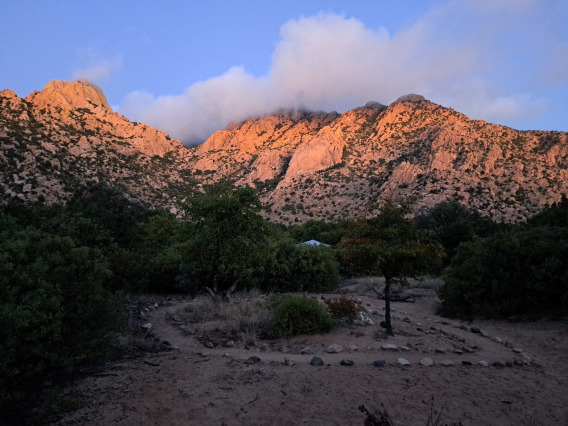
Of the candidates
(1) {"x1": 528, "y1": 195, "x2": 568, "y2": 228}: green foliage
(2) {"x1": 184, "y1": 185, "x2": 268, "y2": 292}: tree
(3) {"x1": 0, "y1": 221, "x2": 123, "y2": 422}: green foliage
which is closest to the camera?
(3) {"x1": 0, "y1": 221, "x2": 123, "y2": 422}: green foliage

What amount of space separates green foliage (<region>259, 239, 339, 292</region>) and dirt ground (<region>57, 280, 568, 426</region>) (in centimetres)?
596

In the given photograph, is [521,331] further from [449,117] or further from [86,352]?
[449,117]

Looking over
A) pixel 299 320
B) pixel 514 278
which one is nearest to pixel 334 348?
pixel 299 320

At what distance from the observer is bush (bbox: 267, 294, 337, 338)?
8492 mm

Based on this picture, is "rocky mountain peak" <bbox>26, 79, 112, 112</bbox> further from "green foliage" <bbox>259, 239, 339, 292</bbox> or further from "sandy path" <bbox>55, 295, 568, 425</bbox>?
"sandy path" <bbox>55, 295, 568, 425</bbox>

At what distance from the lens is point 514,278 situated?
11.1 metres

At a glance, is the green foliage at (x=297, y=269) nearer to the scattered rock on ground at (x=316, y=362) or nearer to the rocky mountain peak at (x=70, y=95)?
the scattered rock on ground at (x=316, y=362)

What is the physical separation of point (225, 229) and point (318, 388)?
6885mm

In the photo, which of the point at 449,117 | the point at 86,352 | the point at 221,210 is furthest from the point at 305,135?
the point at 86,352

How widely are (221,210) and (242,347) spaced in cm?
496

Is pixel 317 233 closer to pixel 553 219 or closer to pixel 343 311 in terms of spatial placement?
pixel 553 219

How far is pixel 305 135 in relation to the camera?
79.8m

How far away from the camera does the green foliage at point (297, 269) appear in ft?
49.3

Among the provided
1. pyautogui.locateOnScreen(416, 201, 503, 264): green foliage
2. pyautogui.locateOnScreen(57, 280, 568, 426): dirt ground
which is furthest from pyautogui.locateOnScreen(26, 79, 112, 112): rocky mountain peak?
pyautogui.locateOnScreen(57, 280, 568, 426): dirt ground
